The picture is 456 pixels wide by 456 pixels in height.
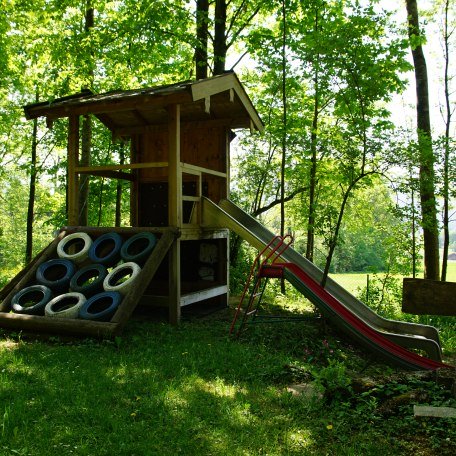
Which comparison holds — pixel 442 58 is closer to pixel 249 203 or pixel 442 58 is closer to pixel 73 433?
pixel 249 203

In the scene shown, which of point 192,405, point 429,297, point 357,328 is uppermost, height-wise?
point 429,297

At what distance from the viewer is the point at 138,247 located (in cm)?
801

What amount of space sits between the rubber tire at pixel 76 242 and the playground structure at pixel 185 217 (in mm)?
208

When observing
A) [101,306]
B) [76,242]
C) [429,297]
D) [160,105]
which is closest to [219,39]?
[160,105]

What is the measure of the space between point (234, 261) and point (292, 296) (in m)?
2.50

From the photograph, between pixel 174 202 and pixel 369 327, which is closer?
pixel 369 327

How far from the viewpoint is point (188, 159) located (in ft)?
32.6

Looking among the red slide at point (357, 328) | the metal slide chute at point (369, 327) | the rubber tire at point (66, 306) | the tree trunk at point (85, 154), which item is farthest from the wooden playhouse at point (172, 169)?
the tree trunk at point (85, 154)

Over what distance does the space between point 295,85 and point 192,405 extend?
30.4 feet

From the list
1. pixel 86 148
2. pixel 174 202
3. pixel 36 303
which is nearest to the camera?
pixel 36 303

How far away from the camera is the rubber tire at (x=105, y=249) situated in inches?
290

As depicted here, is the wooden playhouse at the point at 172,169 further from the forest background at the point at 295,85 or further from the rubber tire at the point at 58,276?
the forest background at the point at 295,85

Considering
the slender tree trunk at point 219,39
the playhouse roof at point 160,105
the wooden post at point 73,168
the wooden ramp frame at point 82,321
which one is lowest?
the wooden ramp frame at point 82,321

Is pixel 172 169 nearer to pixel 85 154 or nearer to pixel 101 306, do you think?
pixel 101 306
